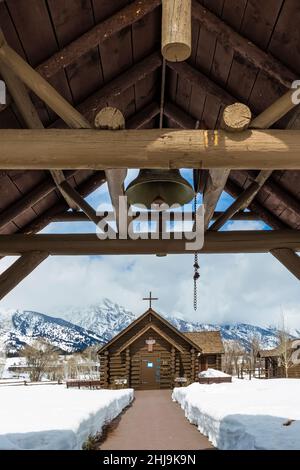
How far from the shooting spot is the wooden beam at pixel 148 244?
22.4ft

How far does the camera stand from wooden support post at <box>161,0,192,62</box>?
129 inches

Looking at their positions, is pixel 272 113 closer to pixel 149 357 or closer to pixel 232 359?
pixel 149 357

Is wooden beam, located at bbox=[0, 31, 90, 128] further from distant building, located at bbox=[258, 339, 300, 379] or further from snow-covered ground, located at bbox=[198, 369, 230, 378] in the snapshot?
distant building, located at bbox=[258, 339, 300, 379]

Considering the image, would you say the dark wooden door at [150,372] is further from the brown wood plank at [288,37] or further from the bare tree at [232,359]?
the bare tree at [232,359]

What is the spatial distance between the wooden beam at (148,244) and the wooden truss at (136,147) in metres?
0.02

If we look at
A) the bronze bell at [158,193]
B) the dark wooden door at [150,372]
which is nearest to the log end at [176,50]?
the bronze bell at [158,193]

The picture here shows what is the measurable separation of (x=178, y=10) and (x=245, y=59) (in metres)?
2.56

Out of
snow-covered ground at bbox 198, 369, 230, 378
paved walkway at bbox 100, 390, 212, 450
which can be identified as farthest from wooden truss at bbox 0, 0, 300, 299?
snow-covered ground at bbox 198, 369, 230, 378

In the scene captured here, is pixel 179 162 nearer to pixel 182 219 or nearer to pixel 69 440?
pixel 182 219

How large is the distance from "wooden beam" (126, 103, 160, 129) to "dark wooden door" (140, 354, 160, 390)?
77.7 ft

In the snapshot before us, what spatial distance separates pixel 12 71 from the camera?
4.37 metres

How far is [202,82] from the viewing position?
623 cm

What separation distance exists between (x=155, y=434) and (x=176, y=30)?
9.13 meters

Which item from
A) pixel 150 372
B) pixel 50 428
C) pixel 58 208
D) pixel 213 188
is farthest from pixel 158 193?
pixel 150 372
